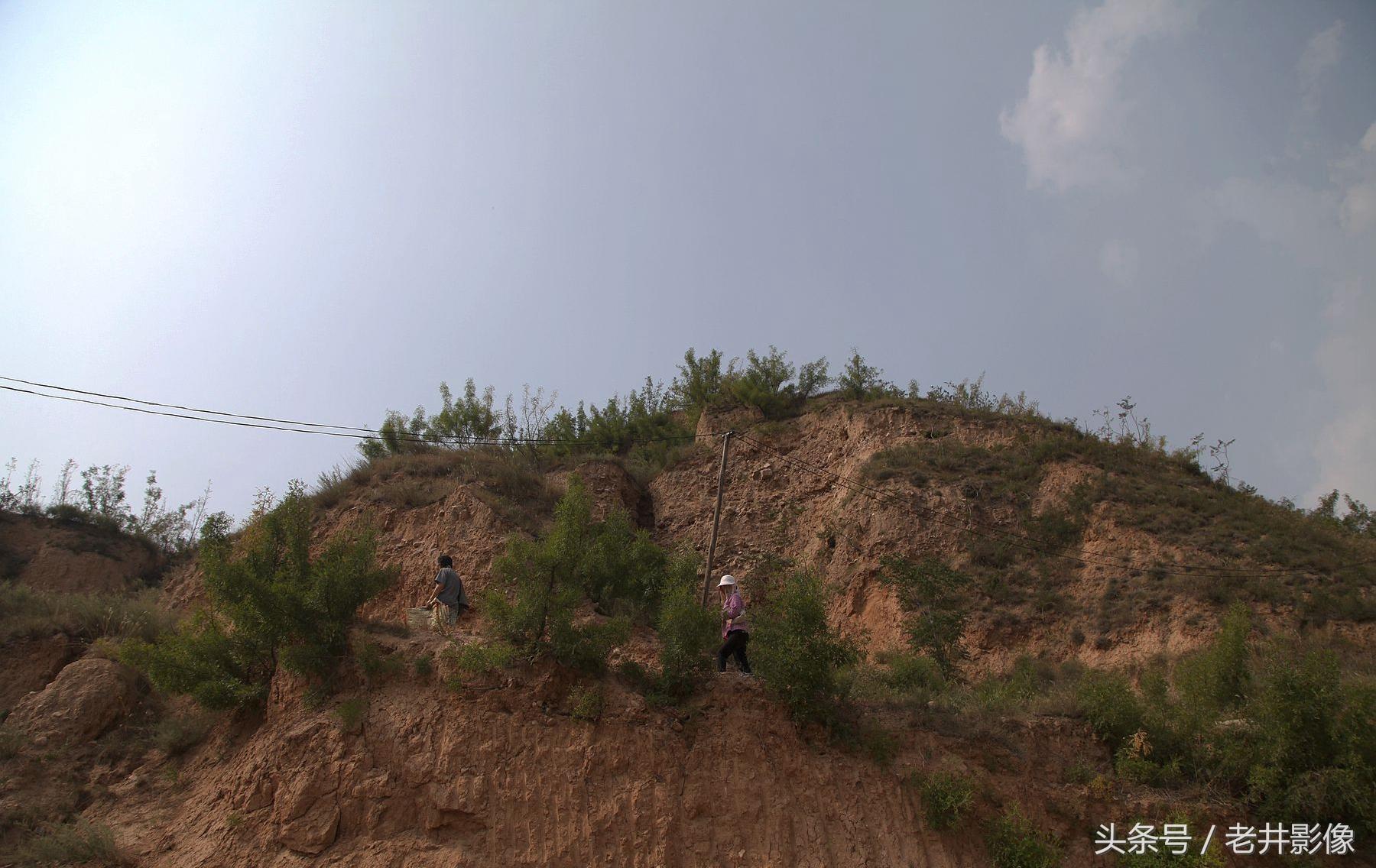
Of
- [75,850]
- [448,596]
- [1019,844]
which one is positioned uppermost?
[448,596]

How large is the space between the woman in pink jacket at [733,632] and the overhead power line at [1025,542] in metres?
9.32

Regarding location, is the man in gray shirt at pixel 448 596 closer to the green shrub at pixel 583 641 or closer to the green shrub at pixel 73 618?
the green shrub at pixel 583 641

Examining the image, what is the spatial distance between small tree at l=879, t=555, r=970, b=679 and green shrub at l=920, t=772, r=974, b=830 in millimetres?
4894

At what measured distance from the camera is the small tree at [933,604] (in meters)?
16.1

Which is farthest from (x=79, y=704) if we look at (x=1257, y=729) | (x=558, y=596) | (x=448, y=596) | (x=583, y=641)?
(x=1257, y=729)

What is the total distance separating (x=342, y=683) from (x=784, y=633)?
6.09 meters

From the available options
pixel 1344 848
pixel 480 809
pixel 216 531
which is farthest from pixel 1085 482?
pixel 216 531

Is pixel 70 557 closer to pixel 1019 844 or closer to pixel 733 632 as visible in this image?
pixel 733 632

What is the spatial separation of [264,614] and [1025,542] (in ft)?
50.8

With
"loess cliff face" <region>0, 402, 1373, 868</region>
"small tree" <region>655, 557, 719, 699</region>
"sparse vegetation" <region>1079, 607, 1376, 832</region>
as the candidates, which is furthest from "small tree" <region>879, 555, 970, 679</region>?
"small tree" <region>655, 557, 719, 699</region>

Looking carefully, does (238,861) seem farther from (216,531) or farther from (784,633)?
(784,633)

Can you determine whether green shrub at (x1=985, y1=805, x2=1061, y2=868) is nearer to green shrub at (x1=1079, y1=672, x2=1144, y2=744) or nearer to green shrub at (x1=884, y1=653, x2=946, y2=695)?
green shrub at (x1=1079, y1=672, x2=1144, y2=744)

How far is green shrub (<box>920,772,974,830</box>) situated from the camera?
10.3 metres

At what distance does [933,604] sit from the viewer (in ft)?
57.1
